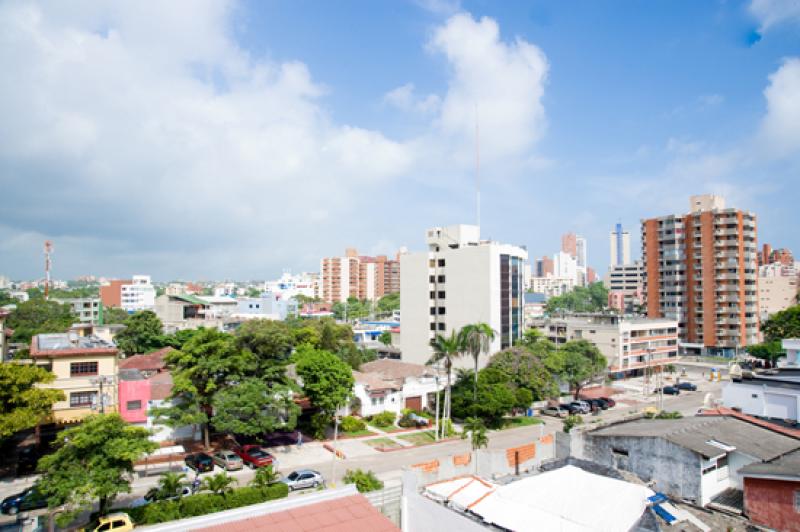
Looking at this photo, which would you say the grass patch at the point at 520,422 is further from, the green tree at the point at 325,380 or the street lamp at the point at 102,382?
the street lamp at the point at 102,382

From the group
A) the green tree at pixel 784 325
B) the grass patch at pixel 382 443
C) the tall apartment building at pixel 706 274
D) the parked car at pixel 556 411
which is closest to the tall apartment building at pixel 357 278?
the tall apartment building at pixel 706 274

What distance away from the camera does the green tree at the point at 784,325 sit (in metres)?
69.6

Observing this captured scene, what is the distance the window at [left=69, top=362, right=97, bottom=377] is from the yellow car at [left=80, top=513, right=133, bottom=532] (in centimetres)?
1313

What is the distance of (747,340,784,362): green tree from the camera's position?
218 ft

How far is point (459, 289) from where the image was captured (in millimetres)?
59812

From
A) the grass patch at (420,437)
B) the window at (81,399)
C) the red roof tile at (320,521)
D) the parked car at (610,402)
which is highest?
the window at (81,399)

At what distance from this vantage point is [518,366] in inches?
1774

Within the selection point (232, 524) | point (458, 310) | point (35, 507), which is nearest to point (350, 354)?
point (458, 310)

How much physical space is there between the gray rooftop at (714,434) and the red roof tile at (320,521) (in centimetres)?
1475

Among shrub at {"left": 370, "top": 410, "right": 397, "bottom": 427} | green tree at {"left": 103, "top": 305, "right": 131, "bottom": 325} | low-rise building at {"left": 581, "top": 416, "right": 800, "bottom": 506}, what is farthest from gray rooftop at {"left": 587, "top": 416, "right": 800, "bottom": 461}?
green tree at {"left": 103, "top": 305, "right": 131, "bottom": 325}

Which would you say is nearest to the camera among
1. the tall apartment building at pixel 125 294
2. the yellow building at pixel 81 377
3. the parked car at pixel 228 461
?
the parked car at pixel 228 461

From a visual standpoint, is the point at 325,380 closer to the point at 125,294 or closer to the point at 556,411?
the point at 556,411

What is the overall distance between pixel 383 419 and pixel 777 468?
85.5 feet

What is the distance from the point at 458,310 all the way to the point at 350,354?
44.7ft
